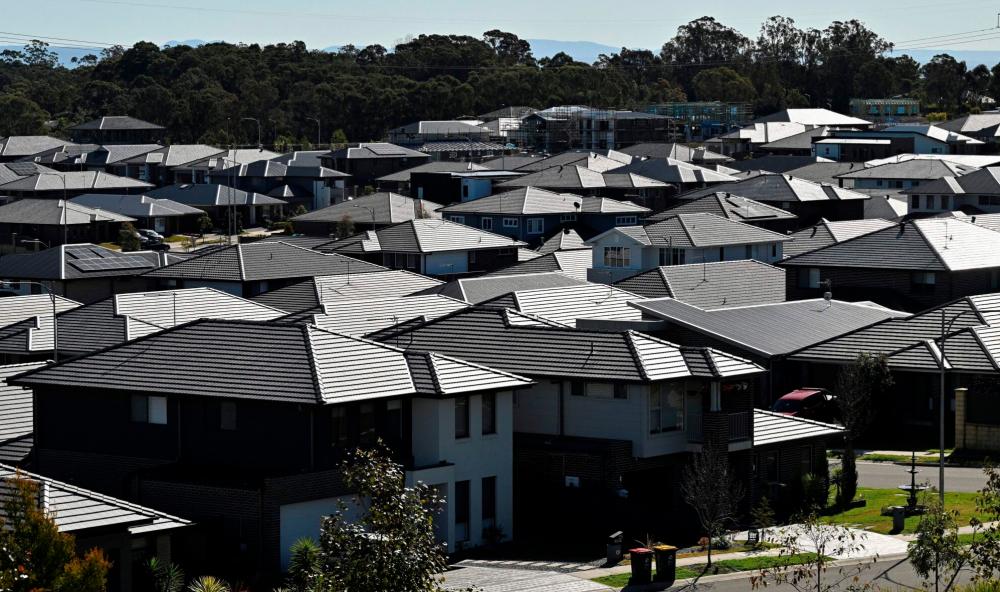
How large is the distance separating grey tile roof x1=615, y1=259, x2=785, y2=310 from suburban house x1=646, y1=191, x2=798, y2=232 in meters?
20.7

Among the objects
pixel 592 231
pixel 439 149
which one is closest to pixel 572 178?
pixel 592 231

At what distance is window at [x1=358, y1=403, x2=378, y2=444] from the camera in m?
37.2

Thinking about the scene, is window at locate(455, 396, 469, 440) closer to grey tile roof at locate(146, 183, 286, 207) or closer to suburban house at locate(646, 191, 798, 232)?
suburban house at locate(646, 191, 798, 232)

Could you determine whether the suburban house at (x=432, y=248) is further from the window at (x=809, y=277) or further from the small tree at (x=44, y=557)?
the small tree at (x=44, y=557)

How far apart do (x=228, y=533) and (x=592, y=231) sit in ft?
220

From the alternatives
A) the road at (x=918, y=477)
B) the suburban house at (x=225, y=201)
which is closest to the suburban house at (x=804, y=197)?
the suburban house at (x=225, y=201)

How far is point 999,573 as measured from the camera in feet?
103

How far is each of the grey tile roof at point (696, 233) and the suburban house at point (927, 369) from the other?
72.7 feet

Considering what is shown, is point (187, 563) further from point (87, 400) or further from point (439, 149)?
point (439, 149)

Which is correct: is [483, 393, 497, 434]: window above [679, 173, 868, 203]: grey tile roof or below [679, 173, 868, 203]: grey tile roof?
below

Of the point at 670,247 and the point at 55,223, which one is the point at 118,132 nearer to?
the point at 55,223

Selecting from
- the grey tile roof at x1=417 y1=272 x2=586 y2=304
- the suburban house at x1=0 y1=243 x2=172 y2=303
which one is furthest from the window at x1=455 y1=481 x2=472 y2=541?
the suburban house at x1=0 y1=243 x2=172 y2=303

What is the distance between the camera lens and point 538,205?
101m

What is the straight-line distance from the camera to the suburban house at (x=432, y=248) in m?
85.1
